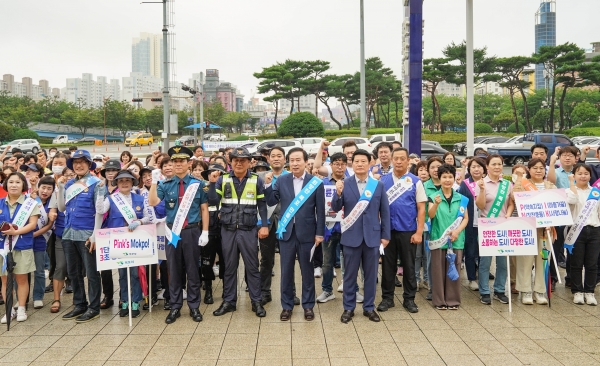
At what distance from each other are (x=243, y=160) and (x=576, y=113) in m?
55.3

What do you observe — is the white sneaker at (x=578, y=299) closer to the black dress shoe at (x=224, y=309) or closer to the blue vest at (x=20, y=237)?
the black dress shoe at (x=224, y=309)

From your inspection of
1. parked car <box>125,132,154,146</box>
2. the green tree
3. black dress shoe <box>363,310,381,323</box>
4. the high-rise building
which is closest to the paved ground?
black dress shoe <box>363,310,381,323</box>

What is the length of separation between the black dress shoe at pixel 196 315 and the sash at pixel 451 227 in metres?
2.91

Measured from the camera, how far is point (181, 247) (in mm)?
5844

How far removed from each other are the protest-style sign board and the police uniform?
11.3ft

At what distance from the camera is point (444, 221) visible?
20.0 ft

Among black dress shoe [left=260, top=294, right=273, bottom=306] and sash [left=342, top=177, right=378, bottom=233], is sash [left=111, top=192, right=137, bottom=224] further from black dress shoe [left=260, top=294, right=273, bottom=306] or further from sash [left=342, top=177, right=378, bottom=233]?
sash [left=342, top=177, right=378, bottom=233]

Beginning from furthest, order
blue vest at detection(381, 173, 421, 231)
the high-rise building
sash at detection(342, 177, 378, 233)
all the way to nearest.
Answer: the high-rise building
blue vest at detection(381, 173, 421, 231)
sash at detection(342, 177, 378, 233)

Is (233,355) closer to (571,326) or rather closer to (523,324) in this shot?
(523,324)

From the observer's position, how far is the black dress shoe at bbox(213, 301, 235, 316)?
5910 mm

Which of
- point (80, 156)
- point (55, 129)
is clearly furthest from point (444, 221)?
point (55, 129)

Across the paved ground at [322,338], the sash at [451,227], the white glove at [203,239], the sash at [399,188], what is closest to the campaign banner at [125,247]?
the white glove at [203,239]

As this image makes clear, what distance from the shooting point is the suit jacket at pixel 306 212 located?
5.70 meters

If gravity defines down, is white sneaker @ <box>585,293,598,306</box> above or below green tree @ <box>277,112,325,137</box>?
below
